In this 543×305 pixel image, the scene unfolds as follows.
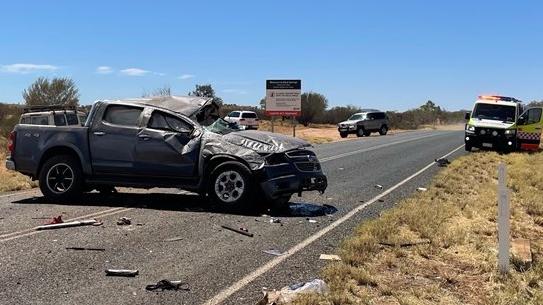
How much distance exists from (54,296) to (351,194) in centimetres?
803

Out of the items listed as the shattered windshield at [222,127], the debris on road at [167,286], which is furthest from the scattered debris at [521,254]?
the shattered windshield at [222,127]

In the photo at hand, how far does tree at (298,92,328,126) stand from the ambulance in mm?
50303

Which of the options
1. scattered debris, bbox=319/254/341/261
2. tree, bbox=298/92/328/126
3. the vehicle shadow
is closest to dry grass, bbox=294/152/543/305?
scattered debris, bbox=319/254/341/261

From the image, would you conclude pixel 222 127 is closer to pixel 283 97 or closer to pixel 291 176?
pixel 291 176

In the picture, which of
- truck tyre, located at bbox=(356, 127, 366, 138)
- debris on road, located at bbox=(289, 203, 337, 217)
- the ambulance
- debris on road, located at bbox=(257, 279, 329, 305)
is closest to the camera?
debris on road, located at bbox=(257, 279, 329, 305)

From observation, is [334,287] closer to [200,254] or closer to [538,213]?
[200,254]

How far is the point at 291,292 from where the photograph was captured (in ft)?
17.4

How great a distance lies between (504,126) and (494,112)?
1.07 metres

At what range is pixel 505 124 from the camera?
80.1 ft

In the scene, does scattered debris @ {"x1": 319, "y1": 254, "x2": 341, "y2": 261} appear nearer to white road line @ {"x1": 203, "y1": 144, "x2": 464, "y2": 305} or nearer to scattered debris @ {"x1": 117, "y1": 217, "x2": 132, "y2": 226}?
white road line @ {"x1": 203, "y1": 144, "x2": 464, "y2": 305}

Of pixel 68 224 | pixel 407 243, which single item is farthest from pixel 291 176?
pixel 68 224

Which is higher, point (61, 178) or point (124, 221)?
point (61, 178)

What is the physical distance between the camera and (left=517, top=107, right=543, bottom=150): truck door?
24.4m

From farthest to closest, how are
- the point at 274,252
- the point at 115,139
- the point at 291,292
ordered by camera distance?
the point at 115,139
the point at 274,252
the point at 291,292
